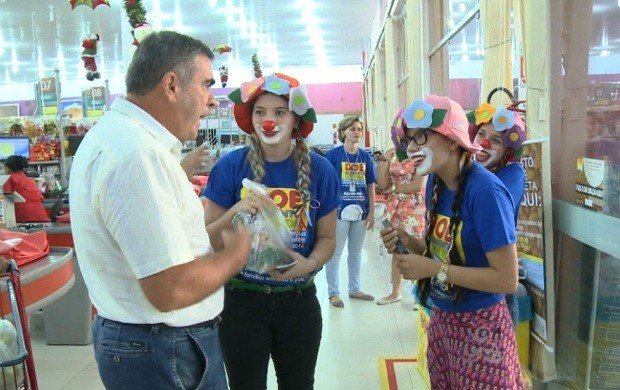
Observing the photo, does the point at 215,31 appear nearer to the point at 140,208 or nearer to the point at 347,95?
the point at 347,95

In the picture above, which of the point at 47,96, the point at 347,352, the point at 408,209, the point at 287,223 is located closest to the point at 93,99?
the point at 47,96

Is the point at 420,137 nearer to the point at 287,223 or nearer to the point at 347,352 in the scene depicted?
the point at 287,223

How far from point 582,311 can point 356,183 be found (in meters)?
2.63

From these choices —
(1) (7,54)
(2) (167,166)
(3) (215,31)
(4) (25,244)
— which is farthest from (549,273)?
(1) (7,54)

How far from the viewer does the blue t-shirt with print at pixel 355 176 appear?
4938 mm

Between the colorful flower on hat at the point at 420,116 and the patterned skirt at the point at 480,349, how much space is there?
603mm

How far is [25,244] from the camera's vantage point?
98.8 inches

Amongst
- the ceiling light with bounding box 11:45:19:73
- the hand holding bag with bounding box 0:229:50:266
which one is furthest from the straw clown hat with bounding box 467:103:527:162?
the ceiling light with bounding box 11:45:19:73

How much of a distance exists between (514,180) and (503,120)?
277mm

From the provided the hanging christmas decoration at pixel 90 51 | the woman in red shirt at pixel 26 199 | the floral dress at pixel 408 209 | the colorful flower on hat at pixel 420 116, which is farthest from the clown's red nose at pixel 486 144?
the hanging christmas decoration at pixel 90 51

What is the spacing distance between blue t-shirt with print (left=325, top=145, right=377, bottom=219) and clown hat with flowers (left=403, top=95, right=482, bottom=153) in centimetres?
320

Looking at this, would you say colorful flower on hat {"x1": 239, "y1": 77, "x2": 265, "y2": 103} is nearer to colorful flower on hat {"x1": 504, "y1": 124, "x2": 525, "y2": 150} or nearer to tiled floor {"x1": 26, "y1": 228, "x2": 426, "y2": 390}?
colorful flower on hat {"x1": 504, "y1": 124, "x2": 525, "y2": 150}

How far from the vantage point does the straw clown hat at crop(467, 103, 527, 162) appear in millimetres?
2473

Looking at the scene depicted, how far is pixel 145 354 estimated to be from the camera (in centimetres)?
125
